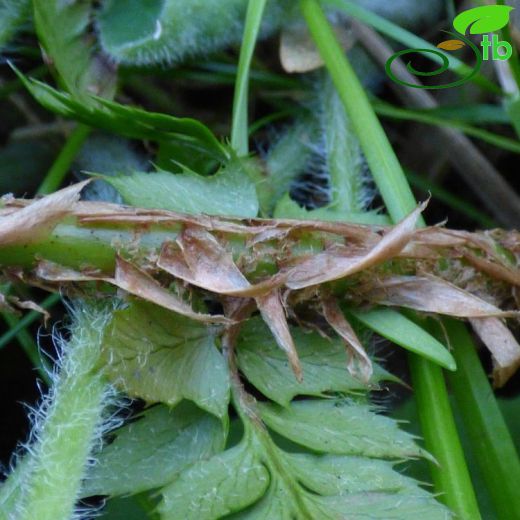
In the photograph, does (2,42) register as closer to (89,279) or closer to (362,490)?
(89,279)

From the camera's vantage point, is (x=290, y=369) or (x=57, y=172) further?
(x=57, y=172)

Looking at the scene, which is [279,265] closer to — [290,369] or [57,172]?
[290,369]

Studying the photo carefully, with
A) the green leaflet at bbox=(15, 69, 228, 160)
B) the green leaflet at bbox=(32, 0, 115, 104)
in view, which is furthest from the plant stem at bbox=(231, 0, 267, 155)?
the green leaflet at bbox=(32, 0, 115, 104)

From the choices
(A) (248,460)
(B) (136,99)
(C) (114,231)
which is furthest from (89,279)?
(B) (136,99)

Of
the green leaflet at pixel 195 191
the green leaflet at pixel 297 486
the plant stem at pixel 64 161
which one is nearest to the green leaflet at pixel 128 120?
the green leaflet at pixel 195 191

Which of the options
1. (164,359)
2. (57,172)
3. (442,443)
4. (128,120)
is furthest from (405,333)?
(57,172)

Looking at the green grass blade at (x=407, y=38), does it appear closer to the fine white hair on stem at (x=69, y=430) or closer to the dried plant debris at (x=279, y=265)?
Result: the dried plant debris at (x=279, y=265)
